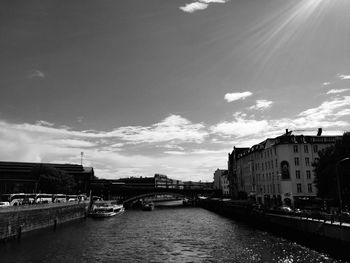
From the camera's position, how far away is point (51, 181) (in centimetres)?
12581

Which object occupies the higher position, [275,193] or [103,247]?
[275,193]

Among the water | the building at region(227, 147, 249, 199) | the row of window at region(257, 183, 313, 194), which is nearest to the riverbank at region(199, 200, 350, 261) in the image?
the water

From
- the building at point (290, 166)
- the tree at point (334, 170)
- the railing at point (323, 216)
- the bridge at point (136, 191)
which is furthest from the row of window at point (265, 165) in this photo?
the bridge at point (136, 191)

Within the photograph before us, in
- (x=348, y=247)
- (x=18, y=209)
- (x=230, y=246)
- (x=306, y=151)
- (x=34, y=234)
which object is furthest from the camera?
(x=306, y=151)

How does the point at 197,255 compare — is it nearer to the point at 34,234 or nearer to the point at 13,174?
the point at 34,234

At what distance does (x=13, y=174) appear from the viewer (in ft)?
577

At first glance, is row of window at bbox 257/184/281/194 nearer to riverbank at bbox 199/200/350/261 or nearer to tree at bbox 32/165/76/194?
riverbank at bbox 199/200/350/261

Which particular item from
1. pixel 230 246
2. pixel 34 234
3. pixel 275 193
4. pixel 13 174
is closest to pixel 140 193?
pixel 13 174

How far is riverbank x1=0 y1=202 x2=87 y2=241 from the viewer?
48969 mm

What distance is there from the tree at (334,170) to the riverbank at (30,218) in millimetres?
50985

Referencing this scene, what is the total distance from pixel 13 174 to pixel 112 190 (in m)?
52.6

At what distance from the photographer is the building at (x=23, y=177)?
16362cm

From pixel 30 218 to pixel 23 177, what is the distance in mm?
127662

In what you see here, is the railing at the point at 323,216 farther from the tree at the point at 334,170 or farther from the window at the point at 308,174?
the window at the point at 308,174
